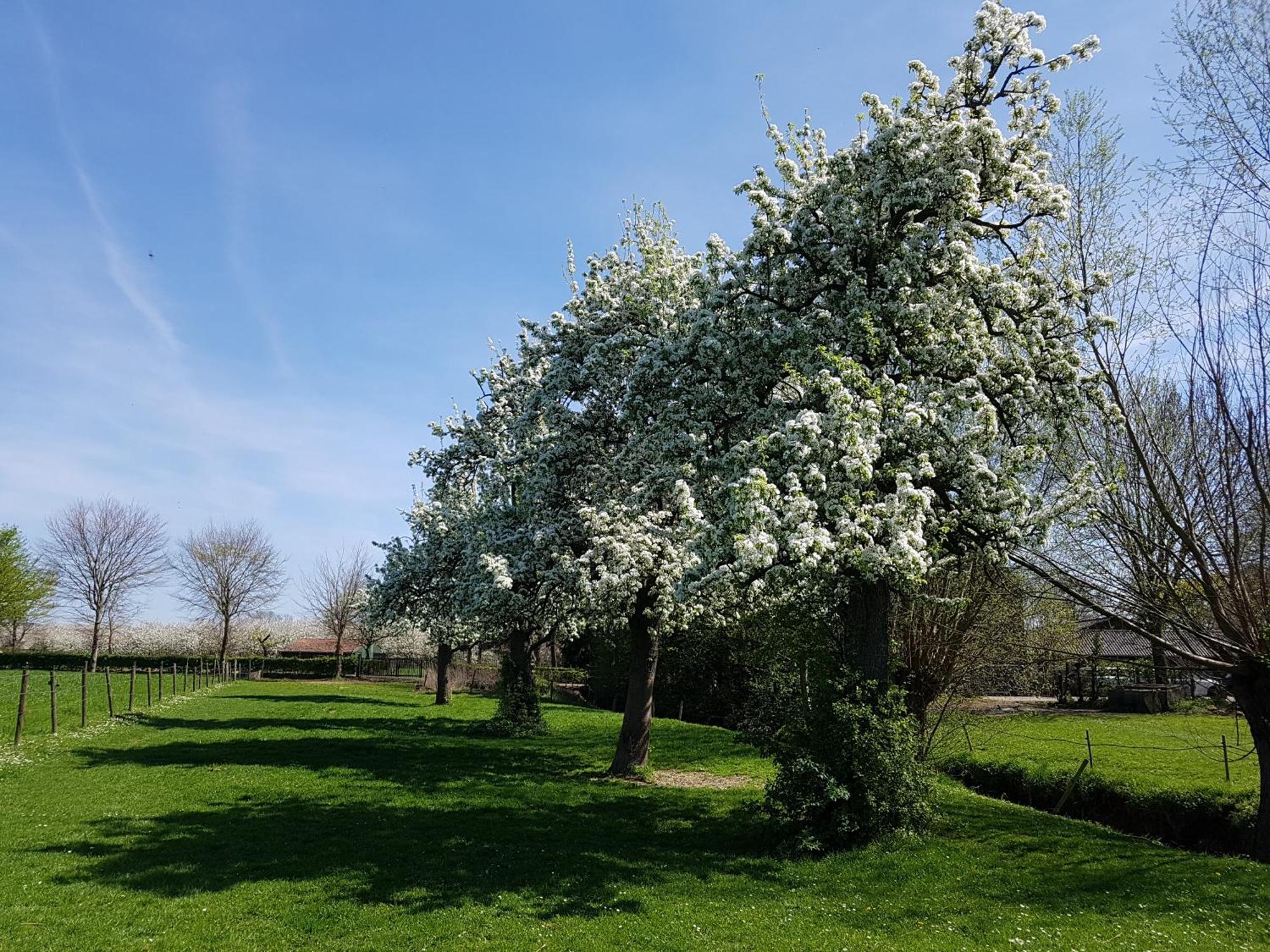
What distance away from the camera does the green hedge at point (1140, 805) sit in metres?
15.5

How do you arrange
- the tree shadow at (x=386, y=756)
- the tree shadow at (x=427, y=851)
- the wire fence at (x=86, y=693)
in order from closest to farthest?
1. the tree shadow at (x=427, y=851)
2. the tree shadow at (x=386, y=756)
3. the wire fence at (x=86, y=693)

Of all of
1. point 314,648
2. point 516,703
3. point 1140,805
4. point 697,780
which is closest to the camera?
point 1140,805

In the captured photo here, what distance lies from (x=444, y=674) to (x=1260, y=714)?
35.3 metres

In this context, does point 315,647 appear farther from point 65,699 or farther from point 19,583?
point 65,699

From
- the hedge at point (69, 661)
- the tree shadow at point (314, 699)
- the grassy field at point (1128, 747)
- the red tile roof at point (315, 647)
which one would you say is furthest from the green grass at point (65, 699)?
the red tile roof at point (315, 647)

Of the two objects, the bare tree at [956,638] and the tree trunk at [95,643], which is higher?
the bare tree at [956,638]

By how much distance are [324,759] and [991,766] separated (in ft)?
56.5

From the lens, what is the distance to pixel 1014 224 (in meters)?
13.3

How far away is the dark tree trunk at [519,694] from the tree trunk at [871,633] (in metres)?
16.6

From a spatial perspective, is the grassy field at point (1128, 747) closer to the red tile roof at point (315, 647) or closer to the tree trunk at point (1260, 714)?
the tree trunk at point (1260, 714)

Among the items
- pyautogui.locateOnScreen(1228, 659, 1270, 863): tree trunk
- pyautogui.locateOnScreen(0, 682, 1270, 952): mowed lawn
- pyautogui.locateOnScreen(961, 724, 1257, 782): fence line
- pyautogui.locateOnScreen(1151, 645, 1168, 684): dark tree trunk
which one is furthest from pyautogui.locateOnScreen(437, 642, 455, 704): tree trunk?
pyautogui.locateOnScreen(1228, 659, 1270, 863): tree trunk

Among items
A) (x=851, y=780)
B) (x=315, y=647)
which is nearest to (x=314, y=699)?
(x=851, y=780)

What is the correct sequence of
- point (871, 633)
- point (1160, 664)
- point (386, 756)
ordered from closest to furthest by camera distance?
point (871, 633) → point (1160, 664) → point (386, 756)

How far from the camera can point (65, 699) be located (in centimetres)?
3216
